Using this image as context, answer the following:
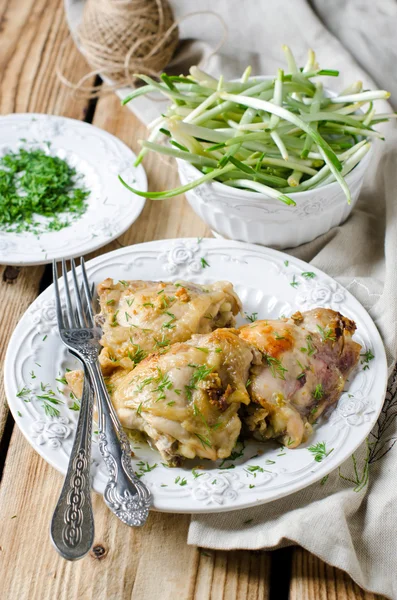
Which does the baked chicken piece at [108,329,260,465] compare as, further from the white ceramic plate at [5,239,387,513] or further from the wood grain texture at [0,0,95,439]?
the wood grain texture at [0,0,95,439]

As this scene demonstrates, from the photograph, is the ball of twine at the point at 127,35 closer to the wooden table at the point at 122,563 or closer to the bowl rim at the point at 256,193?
the bowl rim at the point at 256,193

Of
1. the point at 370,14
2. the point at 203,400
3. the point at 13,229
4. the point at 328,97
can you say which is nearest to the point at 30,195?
Result: the point at 13,229

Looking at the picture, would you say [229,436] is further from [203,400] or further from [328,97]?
[328,97]

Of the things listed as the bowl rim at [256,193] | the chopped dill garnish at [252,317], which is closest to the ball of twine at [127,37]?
the bowl rim at [256,193]

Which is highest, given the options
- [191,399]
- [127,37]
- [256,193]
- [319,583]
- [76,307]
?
[127,37]

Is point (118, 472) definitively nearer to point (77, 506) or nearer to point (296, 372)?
point (77, 506)

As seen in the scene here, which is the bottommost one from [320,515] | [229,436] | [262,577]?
[262,577]

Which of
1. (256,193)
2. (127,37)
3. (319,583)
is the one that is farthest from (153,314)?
(127,37)

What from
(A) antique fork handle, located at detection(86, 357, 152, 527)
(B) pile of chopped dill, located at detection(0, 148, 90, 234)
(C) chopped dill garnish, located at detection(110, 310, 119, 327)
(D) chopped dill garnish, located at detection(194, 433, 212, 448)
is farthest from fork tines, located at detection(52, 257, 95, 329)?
(D) chopped dill garnish, located at detection(194, 433, 212, 448)
